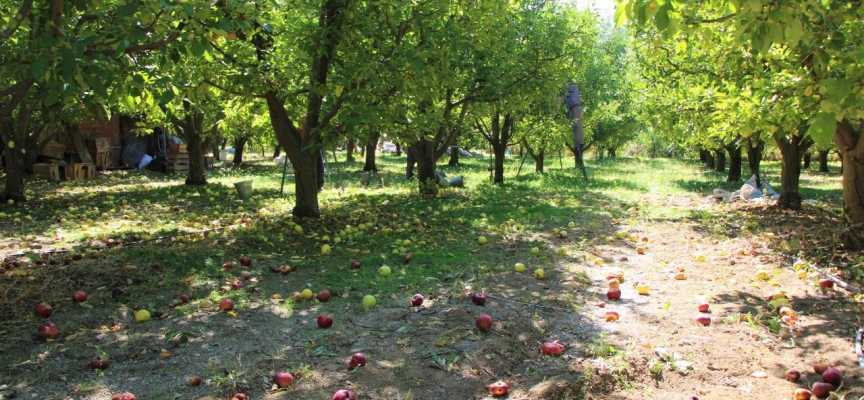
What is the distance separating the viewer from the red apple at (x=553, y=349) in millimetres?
3729

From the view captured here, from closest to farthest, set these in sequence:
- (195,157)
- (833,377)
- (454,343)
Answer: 1. (833,377)
2. (454,343)
3. (195,157)

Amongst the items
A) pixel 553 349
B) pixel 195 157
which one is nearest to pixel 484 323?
pixel 553 349

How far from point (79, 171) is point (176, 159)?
368 cm

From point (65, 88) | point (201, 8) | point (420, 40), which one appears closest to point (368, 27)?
point (420, 40)

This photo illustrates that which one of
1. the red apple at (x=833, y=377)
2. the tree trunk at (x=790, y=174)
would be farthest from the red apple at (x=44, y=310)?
the tree trunk at (x=790, y=174)

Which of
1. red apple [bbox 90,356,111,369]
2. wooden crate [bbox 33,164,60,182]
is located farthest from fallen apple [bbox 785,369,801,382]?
wooden crate [bbox 33,164,60,182]

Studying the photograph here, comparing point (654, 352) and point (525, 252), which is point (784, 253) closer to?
point (525, 252)

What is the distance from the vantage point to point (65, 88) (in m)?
4.07

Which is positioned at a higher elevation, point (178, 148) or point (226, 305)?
point (178, 148)

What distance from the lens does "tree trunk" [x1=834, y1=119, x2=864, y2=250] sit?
6.34 m

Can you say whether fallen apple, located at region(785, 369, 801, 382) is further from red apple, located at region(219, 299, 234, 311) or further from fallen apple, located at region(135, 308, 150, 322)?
fallen apple, located at region(135, 308, 150, 322)

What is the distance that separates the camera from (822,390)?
3121 mm

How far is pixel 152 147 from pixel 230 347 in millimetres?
22312

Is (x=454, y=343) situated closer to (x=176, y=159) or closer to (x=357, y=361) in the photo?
(x=357, y=361)
